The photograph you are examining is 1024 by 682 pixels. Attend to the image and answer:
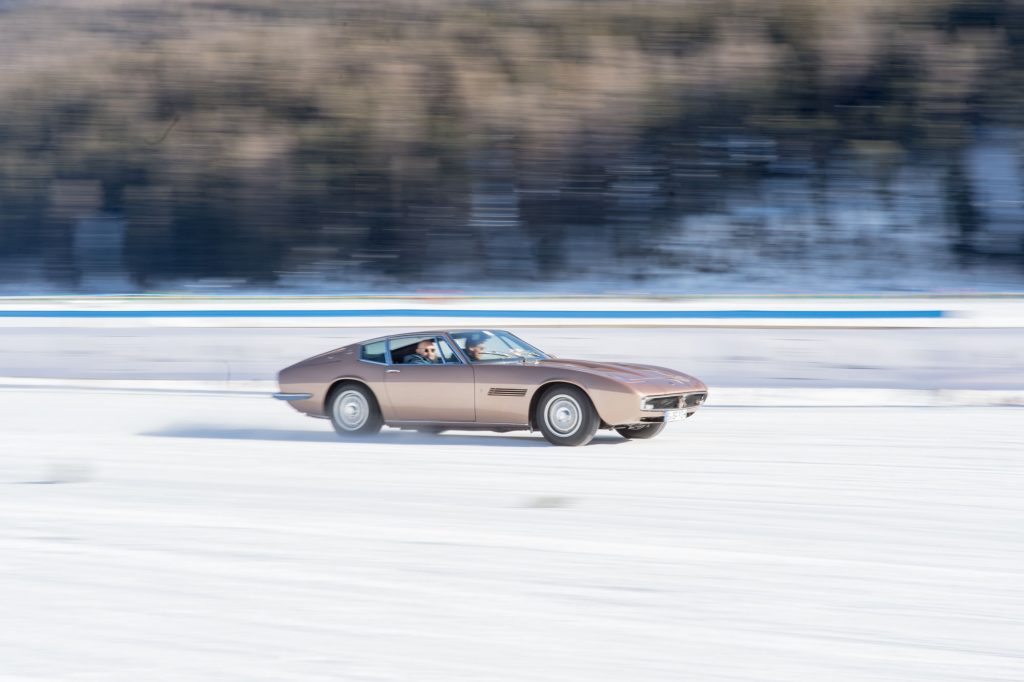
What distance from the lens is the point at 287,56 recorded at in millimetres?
36750

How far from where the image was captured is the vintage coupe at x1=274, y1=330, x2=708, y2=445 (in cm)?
846

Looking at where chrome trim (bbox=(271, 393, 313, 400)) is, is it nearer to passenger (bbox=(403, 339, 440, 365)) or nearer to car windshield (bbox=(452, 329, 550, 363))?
passenger (bbox=(403, 339, 440, 365))

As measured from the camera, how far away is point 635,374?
8703mm

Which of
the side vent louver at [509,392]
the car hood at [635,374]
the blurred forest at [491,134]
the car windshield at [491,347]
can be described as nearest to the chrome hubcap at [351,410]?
the car windshield at [491,347]

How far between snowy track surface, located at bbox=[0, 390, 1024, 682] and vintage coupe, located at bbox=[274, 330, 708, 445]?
0.28 meters

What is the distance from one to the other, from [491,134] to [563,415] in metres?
25.1

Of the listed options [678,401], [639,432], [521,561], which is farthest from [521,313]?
[521,561]

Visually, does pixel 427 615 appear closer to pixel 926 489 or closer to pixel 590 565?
pixel 590 565

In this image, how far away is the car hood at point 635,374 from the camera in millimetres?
8547

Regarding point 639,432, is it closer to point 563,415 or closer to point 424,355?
point 563,415

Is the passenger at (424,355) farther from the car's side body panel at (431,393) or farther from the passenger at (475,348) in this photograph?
the passenger at (475,348)

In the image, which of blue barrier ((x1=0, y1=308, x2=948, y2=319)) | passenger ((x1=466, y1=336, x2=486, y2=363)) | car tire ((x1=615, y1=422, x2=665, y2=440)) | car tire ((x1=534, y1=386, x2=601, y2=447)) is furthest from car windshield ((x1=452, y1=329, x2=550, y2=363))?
blue barrier ((x1=0, y1=308, x2=948, y2=319))

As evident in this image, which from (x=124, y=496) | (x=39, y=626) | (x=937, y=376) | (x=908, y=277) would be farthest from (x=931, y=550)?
(x=908, y=277)

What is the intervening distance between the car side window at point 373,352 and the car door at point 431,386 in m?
0.10
